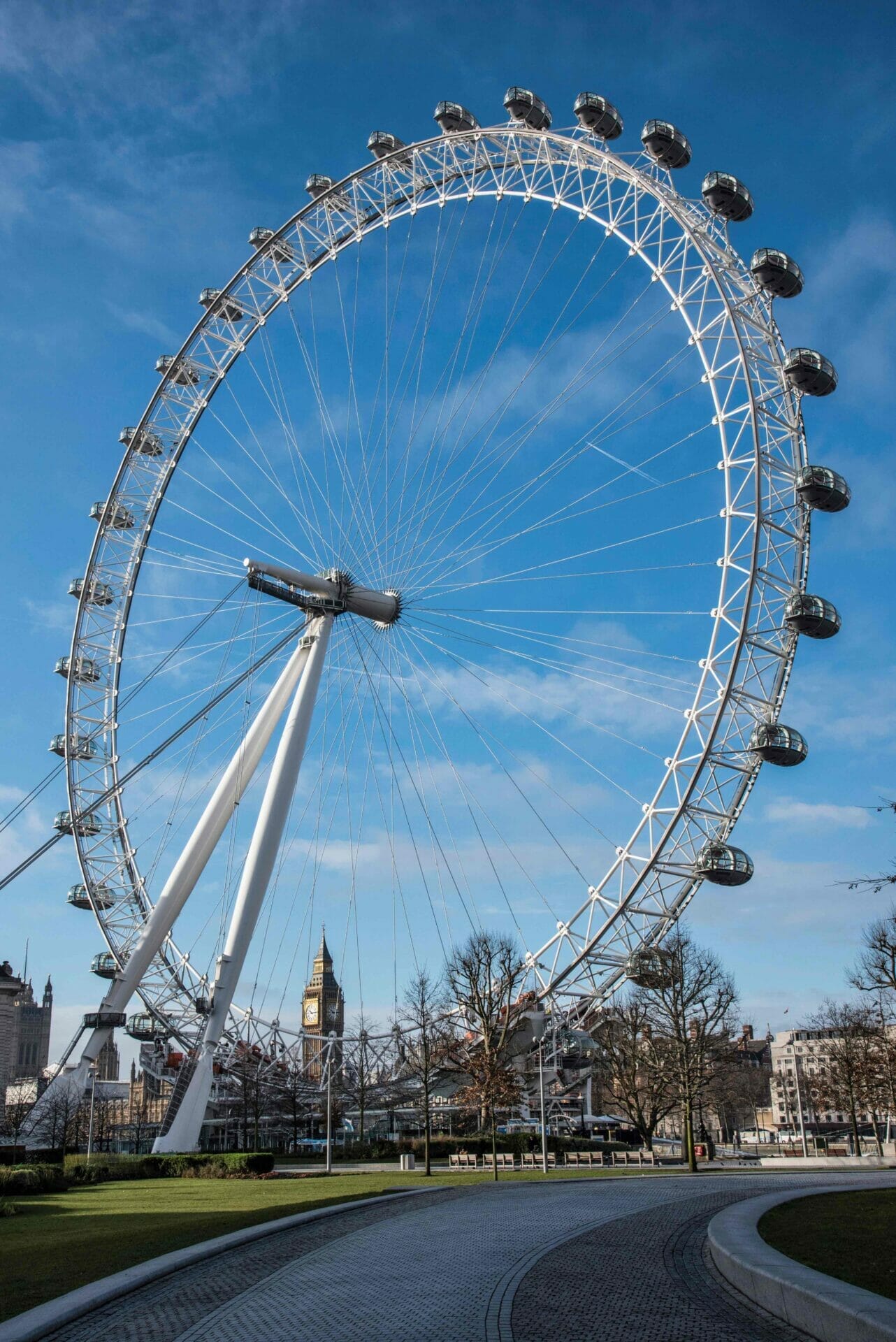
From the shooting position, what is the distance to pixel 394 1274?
16.3 meters

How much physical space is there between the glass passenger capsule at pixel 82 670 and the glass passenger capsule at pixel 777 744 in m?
37.4

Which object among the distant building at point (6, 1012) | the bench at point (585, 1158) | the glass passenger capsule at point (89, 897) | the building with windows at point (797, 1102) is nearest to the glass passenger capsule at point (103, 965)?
the glass passenger capsule at point (89, 897)

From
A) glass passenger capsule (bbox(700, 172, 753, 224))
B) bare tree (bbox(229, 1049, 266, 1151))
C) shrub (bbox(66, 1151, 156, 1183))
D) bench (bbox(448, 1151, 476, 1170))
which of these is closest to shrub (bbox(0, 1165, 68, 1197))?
shrub (bbox(66, 1151, 156, 1183))

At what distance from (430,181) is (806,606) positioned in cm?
2639

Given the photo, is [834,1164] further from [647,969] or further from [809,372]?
[809,372]

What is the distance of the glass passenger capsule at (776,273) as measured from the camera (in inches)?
1642

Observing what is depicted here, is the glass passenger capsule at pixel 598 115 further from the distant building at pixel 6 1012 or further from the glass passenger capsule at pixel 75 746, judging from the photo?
the distant building at pixel 6 1012

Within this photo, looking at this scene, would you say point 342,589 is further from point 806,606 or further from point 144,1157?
point 144,1157

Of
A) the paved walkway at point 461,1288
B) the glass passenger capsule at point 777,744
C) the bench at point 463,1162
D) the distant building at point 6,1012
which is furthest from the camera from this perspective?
the distant building at point 6,1012

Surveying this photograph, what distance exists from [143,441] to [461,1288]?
2090 inches

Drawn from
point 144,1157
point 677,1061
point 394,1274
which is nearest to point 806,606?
point 677,1061

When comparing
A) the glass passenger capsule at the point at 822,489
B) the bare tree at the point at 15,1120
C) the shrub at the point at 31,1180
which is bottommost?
the bare tree at the point at 15,1120

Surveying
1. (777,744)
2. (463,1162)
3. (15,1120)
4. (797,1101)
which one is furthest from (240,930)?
(797,1101)

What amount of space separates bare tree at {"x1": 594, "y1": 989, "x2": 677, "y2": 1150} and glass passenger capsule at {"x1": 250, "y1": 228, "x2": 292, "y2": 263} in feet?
131
